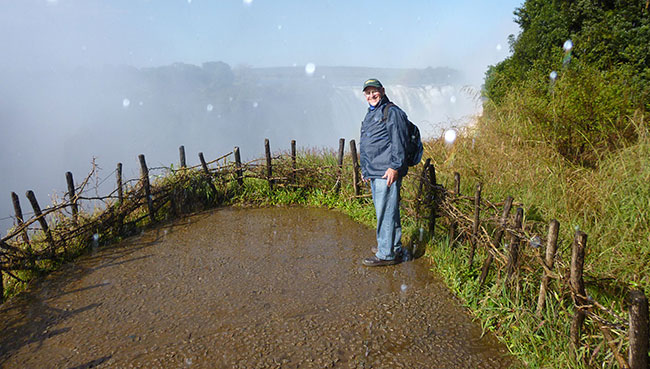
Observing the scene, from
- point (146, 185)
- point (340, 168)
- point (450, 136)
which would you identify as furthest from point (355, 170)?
point (146, 185)

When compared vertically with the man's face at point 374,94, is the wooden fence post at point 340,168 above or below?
below

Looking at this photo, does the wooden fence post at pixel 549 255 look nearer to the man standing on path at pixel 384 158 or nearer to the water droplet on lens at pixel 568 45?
the man standing on path at pixel 384 158

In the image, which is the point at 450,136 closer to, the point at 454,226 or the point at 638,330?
the point at 454,226

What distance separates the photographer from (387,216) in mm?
4430

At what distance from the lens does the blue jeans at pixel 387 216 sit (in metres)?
4.34

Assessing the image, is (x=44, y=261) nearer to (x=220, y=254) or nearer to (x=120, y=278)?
(x=120, y=278)

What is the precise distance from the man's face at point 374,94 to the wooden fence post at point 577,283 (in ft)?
8.05

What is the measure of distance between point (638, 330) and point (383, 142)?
108 inches

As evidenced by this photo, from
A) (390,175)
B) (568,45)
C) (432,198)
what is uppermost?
(568,45)

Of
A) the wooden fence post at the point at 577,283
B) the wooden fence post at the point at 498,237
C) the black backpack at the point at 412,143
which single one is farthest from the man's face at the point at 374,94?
the wooden fence post at the point at 577,283

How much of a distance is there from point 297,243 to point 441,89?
55.3 m

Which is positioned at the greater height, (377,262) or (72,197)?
(72,197)

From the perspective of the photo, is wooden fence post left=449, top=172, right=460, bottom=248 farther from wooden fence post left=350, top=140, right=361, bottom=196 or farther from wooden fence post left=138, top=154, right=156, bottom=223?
wooden fence post left=138, top=154, right=156, bottom=223

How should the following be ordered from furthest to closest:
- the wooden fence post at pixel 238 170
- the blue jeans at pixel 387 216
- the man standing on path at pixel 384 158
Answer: the wooden fence post at pixel 238 170 → the blue jeans at pixel 387 216 → the man standing on path at pixel 384 158
